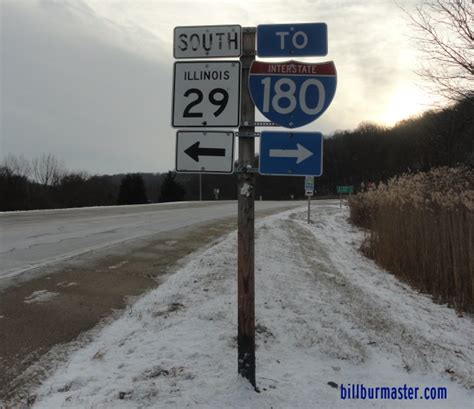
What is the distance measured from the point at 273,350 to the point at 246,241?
54.8 inches

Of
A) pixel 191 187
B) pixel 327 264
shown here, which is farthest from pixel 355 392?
pixel 191 187

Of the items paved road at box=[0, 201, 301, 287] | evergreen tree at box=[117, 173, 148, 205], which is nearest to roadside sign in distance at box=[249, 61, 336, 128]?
paved road at box=[0, 201, 301, 287]

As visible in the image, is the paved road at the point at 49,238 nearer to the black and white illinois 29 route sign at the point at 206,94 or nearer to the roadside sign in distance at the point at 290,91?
the black and white illinois 29 route sign at the point at 206,94

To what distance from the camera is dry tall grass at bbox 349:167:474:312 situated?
650 cm

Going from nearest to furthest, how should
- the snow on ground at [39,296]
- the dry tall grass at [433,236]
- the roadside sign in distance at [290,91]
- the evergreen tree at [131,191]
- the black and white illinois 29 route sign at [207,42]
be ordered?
the roadside sign in distance at [290,91] < the black and white illinois 29 route sign at [207,42] < the snow on ground at [39,296] < the dry tall grass at [433,236] < the evergreen tree at [131,191]

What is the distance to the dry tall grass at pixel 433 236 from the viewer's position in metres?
6.50

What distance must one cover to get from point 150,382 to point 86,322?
208 cm

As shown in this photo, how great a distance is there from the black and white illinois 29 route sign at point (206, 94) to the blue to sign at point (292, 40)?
273 mm

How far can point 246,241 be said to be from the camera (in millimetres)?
3229

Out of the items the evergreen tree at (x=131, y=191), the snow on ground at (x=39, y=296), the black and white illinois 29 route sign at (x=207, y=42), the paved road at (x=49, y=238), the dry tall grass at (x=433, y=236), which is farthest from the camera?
the evergreen tree at (x=131, y=191)

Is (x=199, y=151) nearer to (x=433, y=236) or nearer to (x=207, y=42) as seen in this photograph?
(x=207, y=42)

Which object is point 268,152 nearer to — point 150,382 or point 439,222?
point 150,382

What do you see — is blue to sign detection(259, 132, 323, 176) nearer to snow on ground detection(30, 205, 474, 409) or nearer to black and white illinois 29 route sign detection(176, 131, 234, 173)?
black and white illinois 29 route sign detection(176, 131, 234, 173)

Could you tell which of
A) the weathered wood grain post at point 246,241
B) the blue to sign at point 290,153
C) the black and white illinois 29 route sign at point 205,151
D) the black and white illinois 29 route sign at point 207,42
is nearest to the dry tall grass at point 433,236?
the blue to sign at point 290,153
